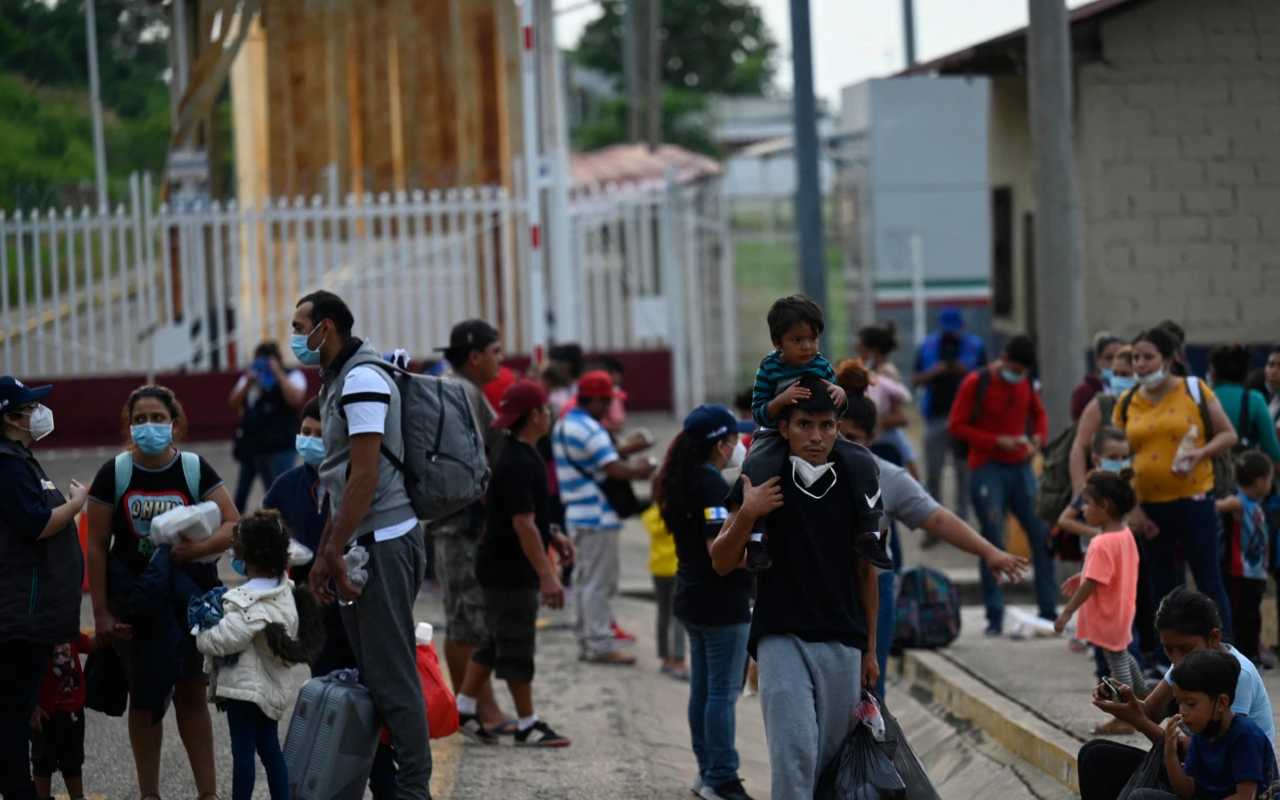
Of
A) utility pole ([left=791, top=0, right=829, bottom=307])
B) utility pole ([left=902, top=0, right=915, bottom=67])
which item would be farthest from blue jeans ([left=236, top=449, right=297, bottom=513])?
utility pole ([left=902, top=0, right=915, bottom=67])

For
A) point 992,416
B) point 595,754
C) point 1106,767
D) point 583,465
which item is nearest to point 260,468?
point 583,465

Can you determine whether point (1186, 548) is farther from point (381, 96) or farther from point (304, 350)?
point (381, 96)

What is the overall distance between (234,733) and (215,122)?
13712mm

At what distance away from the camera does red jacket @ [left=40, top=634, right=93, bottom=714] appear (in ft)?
25.0

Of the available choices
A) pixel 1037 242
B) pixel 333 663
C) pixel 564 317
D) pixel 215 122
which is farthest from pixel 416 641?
pixel 215 122

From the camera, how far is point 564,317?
19406 millimetres

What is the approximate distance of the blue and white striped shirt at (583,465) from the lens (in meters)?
11.3

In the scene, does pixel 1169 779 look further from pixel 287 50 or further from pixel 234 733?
pixel 287 50

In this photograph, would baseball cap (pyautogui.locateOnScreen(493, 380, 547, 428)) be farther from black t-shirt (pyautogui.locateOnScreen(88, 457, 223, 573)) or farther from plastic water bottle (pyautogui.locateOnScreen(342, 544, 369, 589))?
plastic water bottle (pyautogui.locateOnScreen(342, 544, 369, 589))

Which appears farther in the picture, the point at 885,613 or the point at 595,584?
the point at 595,584

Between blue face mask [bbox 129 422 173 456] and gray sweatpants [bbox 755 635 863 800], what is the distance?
2488 mm

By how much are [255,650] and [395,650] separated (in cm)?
54

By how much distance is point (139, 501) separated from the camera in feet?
24.6

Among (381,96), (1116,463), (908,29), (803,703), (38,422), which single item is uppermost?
(908,29)
